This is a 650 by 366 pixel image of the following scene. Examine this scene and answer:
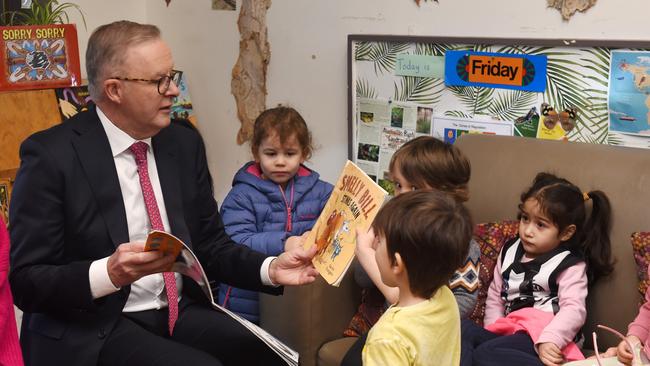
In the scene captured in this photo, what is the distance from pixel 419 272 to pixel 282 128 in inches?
47.1

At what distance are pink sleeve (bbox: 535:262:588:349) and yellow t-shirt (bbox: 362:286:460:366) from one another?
0.53 meters

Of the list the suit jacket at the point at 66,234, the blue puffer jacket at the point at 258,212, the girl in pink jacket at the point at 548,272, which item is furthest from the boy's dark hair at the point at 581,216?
the suit jacket at the point at 66,234

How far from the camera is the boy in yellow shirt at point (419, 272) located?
1.67 metres

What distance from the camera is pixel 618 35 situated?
2627 mm

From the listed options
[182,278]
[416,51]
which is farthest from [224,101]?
[182,278]

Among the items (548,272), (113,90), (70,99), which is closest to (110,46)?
(113,90)

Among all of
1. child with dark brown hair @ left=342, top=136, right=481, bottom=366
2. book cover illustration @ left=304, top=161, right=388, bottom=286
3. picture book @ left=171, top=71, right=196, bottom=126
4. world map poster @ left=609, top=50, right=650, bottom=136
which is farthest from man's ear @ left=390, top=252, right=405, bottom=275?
picture book @ left=171, top=71, right=196, bottom=126

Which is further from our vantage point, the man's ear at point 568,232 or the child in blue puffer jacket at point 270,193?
the child in blue puffer jacket at point 270,193

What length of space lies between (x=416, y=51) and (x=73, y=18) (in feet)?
6.13

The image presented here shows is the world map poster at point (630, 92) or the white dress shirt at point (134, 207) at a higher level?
the world map poster at point (630, 92)

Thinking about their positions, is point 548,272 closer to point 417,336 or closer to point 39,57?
point 417,336

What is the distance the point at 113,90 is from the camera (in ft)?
6.95

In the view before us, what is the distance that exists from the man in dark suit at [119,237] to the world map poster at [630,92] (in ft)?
3.79

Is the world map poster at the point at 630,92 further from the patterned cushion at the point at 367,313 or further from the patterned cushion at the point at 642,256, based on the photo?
the patterned cushion at the point at 367,313
